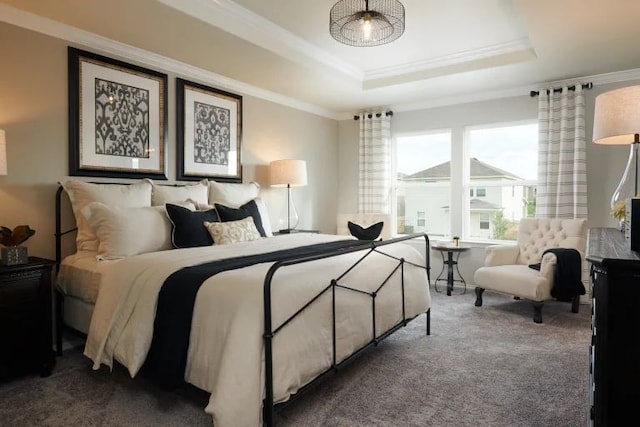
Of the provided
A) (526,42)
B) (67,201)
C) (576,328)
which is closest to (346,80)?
(526,42)

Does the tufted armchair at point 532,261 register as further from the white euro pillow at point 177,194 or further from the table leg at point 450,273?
the white euro pillow at point 177,194

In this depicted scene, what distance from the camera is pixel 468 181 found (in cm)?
514

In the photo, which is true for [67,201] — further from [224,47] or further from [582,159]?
[582,159]

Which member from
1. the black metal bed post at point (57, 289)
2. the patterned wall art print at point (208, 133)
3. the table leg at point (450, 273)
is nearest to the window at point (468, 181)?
the table leg at point (450, 273)

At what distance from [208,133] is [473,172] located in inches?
132

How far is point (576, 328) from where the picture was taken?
343 centimetres

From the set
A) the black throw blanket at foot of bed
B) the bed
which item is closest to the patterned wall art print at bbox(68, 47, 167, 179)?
the bed

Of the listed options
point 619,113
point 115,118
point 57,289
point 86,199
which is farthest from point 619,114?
point 57,289

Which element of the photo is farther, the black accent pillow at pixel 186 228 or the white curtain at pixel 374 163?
the white curtain at pixel 374 163

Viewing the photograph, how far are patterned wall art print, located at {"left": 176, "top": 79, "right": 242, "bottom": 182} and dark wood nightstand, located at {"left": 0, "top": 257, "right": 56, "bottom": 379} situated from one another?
1599 mm

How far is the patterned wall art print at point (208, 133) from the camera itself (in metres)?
3.81

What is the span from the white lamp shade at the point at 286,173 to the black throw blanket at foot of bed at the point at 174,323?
8.17ft

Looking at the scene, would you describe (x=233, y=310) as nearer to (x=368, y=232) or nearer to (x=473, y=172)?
(x=368, y=232)

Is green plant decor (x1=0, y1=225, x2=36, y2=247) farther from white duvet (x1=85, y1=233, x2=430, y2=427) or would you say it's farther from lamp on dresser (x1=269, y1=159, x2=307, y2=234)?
lamp on dresser (x1=269, y1=159, x2=307, y2=234)
